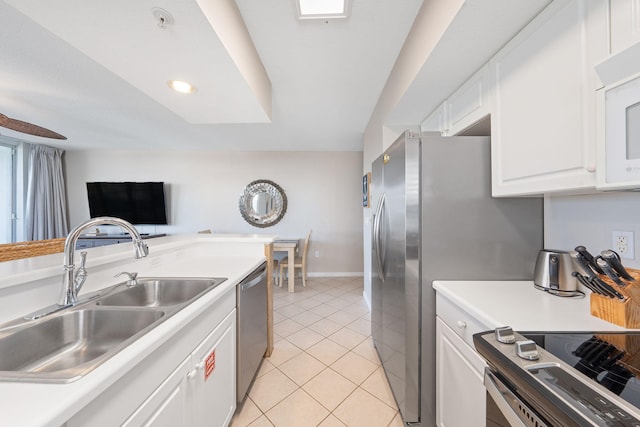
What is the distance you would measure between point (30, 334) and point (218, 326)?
2.04 ft

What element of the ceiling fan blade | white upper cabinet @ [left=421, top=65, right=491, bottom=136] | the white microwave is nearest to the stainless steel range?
the white microwave

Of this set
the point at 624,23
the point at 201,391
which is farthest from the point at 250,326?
the point at 624,23

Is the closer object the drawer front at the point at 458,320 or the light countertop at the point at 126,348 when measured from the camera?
the light countertop at the point at 126,348

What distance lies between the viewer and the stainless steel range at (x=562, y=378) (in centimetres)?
45

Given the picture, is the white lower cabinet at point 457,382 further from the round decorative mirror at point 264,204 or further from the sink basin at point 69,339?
the round decorative mirror at point 264,204

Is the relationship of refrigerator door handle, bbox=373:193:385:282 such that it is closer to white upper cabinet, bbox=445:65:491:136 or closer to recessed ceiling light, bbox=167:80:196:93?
white upper cabinet, bbox=445:65:491:136

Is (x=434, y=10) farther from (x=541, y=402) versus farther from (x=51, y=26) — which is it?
(x=51, y=26)

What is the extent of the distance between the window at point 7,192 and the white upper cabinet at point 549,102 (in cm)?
658

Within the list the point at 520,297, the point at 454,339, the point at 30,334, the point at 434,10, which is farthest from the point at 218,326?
the point at 434,10

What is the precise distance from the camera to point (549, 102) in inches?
36.1

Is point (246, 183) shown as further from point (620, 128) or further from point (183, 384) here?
point (620, 128)

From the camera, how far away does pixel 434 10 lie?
1181 mm

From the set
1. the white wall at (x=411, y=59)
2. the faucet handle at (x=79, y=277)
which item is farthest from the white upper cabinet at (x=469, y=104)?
the faucet handle at (x=79, y=277)

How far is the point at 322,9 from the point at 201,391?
2091 millimetres
